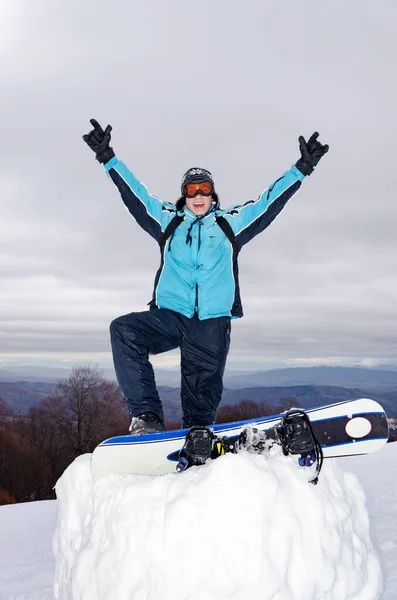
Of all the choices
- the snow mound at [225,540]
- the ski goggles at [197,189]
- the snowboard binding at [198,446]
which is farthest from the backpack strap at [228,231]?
the snow mound at [225,540]

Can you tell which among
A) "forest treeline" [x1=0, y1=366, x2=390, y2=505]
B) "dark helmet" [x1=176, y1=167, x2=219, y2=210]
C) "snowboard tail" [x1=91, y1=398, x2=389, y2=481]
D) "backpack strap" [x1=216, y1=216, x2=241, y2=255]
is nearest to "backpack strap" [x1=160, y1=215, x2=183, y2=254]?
"dark helmet" [x1=176, y1=167, x2=219, y2=210]

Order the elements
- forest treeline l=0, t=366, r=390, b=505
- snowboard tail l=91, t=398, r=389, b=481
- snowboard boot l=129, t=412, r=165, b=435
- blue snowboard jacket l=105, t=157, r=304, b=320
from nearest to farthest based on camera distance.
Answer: snowboard tail l=91, t=398, r=389, b=481 < snowboard boot l=129, t=412, r=165, b=435 < blue snowboard jacket l=105, t=157, r=304, b=320 < forest treeline l=0, t=366, r=390, b=505

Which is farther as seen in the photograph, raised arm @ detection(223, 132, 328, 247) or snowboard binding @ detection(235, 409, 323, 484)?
raised arm @ detection(223, 132, 328, 247)

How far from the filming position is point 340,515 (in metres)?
3.16

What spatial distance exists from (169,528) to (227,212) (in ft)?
10.2

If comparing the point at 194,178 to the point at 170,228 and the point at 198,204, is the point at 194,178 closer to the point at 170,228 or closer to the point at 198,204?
the point at 198,204

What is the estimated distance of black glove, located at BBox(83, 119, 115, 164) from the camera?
15.3 ft

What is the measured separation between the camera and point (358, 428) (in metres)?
3.47

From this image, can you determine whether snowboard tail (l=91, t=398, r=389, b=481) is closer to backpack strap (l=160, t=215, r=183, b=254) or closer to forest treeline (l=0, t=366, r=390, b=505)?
backpack strap (l=160, t=215, r=183, b=254)

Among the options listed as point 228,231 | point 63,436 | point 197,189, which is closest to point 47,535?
point 228,231

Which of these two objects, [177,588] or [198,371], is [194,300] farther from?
[177,588]

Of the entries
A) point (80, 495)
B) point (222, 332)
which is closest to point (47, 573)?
point (80, 495)

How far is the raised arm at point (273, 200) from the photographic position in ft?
15.2

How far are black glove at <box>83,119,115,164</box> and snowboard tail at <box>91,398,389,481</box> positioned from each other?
2.95 m
